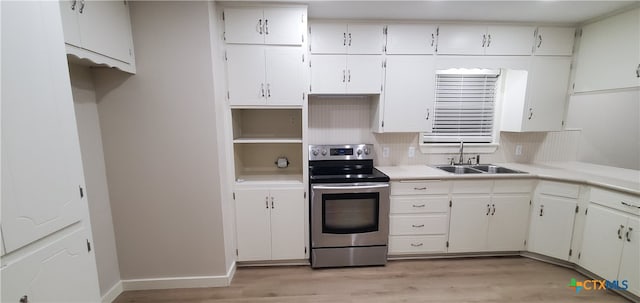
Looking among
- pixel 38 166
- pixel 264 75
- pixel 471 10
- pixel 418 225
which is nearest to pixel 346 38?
pixel 264 75

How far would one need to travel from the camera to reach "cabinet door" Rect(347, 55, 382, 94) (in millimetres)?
2453

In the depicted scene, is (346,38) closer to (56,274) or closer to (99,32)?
(99,32)

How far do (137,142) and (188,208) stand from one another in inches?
26.4

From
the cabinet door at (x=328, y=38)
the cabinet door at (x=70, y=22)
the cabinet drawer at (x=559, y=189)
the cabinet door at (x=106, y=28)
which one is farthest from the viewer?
the cabinet door at (x=328, y=38)

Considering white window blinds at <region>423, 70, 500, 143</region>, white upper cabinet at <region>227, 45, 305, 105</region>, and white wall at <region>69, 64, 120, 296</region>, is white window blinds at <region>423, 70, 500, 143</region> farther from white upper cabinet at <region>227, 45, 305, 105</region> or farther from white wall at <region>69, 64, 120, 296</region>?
white wall at <region>69, 64, 120, 296</region>

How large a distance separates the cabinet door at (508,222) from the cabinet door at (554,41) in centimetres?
154

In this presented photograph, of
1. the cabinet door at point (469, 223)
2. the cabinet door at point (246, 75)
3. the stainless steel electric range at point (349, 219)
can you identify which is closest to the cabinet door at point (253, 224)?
the stainless steel electric range at point (349, 219)

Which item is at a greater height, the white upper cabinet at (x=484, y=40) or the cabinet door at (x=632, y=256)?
the white upper cabinet at (x=484, y=40)

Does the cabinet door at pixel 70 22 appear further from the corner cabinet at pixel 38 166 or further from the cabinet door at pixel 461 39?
the cabinet door at pixel 461 39

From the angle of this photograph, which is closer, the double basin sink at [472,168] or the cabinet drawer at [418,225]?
the cabinet drawer at [418,225]

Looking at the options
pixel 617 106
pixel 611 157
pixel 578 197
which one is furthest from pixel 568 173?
pixel 617 106

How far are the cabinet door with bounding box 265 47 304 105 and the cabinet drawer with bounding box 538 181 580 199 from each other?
2543 mm

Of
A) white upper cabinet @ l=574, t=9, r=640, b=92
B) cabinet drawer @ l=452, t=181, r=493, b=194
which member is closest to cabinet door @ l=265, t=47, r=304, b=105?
cabinet drawer @ l=452, t=181, r=493, b=194

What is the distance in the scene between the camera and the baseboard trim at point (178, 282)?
212 centimetres
